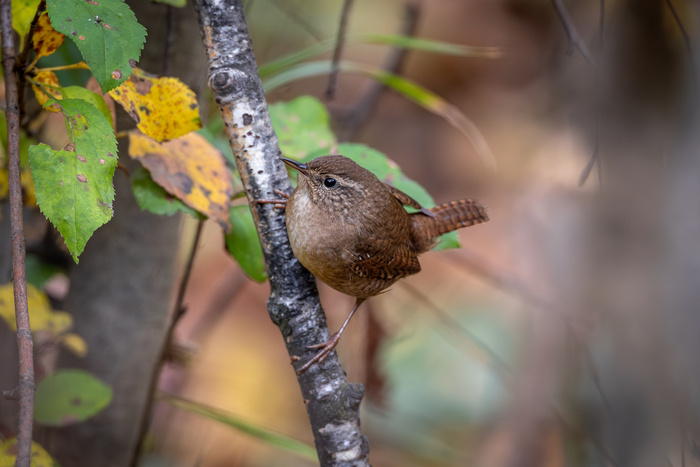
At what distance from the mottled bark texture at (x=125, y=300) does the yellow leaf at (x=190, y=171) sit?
0.53 metres

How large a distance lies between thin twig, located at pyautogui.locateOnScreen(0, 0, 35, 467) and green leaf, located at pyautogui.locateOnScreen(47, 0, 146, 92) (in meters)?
0.23

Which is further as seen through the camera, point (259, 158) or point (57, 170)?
point (259, 158)

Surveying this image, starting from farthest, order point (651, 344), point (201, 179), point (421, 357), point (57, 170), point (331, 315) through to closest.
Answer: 1. point (421, 357)
2. point (331, 315)
3. point (651, 344)
4. point (201, 179)
5. point (57, 170)

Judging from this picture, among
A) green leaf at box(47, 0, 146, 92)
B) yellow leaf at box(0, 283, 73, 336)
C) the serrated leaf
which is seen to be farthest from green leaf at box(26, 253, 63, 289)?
green leaf at box(47, 0, 146, 92)

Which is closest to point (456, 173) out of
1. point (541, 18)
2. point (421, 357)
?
point (541, 18)

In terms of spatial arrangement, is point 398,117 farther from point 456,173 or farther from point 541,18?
point 541,18

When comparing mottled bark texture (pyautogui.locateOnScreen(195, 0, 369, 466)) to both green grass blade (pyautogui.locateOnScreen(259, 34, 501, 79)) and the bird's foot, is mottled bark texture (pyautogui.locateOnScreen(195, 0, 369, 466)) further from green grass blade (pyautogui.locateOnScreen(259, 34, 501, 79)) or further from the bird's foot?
green grass blade (pyautogui.locateOnScreen(259, 34, 501, 79))

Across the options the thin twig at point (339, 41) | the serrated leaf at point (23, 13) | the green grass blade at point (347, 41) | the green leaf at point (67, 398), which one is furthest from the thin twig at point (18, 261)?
the thin twig at point (339, 41)

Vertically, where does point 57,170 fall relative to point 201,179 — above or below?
below

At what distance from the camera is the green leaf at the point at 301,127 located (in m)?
2.07

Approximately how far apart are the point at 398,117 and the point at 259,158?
17.3ft

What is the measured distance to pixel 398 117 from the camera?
260 inches

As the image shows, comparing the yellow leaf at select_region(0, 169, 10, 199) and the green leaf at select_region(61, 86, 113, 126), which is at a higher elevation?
the green leaf at select_region(61, 86, 113, 126)

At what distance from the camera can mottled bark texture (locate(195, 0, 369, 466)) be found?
137 centimetres
